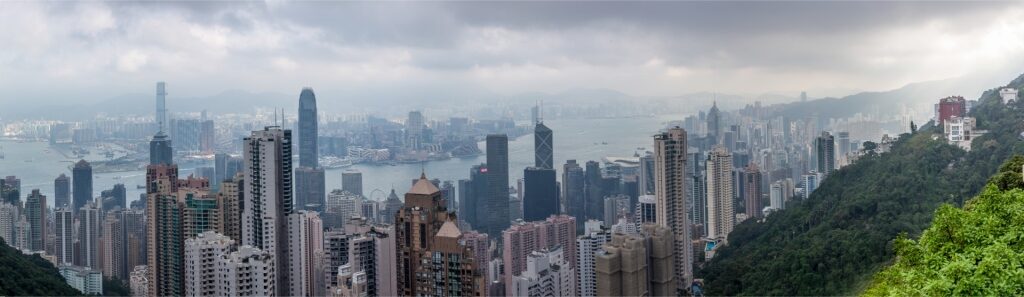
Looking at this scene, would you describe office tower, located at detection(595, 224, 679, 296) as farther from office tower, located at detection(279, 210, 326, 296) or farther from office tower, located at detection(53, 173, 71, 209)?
office tower, located at detection(53, 173, 71, 209)

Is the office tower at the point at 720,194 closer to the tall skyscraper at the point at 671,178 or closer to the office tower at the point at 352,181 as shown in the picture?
the tall skyscraper at the point at 671,178

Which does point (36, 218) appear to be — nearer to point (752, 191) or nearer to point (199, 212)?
point (199, 212)

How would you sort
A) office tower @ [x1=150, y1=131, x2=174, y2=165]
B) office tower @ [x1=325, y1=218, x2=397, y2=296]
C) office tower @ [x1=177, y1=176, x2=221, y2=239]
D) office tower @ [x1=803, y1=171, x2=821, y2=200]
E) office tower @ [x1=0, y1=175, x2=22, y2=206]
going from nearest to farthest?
office tower @ [x1=325, y1=218, x2=397, y2=296]
office tower @ [x1=177, y1=176, x2=221, y2=239]
office tower @ [x1=803, y1=171, x2=821, y2=200]
office tower @ [x1=0, y1=175, x2=22, y2=206]
office tower @ [x1=150, y1=131, x2=174, y2=165]

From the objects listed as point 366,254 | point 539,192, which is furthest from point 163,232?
point 539,192

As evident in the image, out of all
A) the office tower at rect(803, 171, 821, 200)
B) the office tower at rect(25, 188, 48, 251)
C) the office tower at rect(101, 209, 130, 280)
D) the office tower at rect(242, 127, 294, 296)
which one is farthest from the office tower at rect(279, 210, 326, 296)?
the office tower at rect(803, 171, 821, 200)

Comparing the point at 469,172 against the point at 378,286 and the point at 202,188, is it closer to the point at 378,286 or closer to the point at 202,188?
the point at 202,188

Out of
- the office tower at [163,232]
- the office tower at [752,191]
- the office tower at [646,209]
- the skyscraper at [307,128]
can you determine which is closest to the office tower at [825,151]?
the office tower at [752,191]
